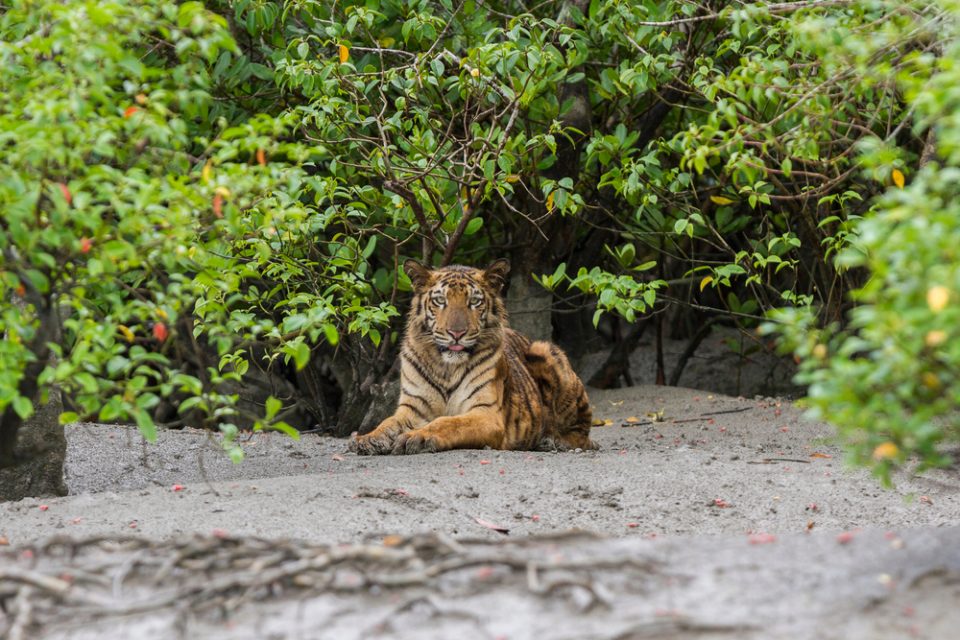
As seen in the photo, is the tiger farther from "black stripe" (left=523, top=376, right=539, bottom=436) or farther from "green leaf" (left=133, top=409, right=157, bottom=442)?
"green leaf" (left=133, top=409, right=157, bottom=442)

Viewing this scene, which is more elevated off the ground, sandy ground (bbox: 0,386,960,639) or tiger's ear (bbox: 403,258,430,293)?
tiger's ear (bbox: 403,258,430,293)

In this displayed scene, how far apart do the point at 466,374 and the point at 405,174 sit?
1405 millimetres

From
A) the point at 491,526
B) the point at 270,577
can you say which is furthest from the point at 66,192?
the point at 491,526

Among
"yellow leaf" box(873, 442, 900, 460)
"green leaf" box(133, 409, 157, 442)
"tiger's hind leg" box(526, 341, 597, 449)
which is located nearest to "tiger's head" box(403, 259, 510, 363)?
"tiger's hind leg" box(526, 341, 597, 449)

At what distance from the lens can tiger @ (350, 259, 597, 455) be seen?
7.95m

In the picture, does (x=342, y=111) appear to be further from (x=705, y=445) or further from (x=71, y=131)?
(x=71, y=131)

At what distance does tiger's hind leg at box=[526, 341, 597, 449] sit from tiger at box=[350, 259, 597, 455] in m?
0.01

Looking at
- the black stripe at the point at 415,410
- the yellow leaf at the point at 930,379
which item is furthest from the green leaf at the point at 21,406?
the black stripe at the point at 415,410

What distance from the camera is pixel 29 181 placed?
157 inches

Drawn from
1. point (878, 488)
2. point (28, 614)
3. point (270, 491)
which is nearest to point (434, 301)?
point (270, 491)

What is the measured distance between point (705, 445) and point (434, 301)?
2.05 metres

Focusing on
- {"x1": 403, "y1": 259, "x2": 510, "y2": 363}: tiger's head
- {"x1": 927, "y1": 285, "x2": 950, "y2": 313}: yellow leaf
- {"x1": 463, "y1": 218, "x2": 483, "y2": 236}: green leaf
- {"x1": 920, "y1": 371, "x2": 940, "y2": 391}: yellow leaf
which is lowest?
{"x1": 920, "y1": 371, "x2": 940, "y2": 391}: yellow leaf

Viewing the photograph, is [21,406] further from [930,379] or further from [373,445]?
[373,445]

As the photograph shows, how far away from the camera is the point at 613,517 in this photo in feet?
19.4
